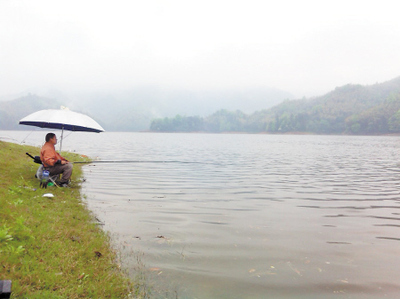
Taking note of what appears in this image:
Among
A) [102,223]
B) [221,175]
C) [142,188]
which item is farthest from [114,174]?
[102,223]

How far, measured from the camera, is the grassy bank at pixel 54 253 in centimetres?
521

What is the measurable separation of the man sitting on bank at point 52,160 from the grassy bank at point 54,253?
2.56 metres

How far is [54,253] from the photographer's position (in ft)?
21.0

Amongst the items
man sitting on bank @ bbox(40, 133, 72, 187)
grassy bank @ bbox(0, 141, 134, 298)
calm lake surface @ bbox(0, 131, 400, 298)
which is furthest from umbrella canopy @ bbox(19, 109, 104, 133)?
grassy bank @ bbox(0, 141, 134, 298)

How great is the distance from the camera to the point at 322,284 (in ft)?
20.3

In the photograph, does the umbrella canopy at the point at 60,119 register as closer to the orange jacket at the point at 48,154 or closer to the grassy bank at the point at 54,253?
the orange jacket at the point at 48,154

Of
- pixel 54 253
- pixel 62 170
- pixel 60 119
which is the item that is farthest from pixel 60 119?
pixel 54 253

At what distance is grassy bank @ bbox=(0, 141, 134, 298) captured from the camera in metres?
5.21

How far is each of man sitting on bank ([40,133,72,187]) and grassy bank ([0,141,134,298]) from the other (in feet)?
8.38

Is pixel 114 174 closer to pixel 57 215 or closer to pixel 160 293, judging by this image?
pixel 57 215

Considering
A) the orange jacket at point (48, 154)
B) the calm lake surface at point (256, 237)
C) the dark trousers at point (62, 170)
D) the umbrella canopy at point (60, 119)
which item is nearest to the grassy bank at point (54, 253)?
the calm lake surface at point (256, 237)

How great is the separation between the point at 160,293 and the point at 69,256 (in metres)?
2.12

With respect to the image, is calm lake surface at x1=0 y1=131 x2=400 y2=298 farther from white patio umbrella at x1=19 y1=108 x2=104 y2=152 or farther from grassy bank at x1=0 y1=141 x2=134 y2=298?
white patio umbrella at x1=19 y1=108 x2=104 y2=152

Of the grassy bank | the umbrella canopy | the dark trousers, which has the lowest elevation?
the grassy bank
